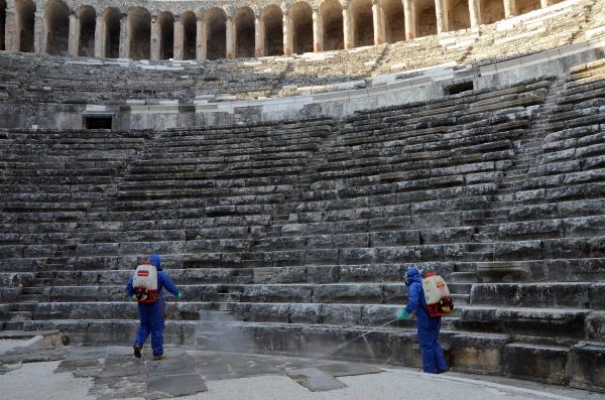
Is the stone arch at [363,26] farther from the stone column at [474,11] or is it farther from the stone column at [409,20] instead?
the stone column at [474,11]

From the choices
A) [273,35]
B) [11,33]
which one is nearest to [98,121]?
[11,33]

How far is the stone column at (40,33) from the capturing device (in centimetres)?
2605

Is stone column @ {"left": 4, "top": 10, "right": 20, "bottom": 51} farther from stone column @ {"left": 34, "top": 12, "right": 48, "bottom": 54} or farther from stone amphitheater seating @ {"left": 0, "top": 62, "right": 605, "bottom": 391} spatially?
stone amphitheater seating @ {"left": 0, "top": 62, "right": 605, "bottom": 391}

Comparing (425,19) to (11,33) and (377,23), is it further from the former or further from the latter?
(11,33)

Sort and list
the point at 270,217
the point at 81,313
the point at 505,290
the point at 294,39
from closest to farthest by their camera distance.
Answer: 1. the point at 505,290
2. the point at 81,313
3. the point at 270,217
4. the point at 294,39

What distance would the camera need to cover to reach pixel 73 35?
88.8ft

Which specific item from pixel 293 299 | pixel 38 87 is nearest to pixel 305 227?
pixel 293 299

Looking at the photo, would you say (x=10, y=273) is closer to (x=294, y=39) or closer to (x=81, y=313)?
(x=81, y=313)

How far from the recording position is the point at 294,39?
3089 cm

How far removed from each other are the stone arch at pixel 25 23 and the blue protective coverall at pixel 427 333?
2810 centimetres

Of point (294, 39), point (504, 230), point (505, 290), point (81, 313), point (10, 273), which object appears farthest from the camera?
point (294, 39)

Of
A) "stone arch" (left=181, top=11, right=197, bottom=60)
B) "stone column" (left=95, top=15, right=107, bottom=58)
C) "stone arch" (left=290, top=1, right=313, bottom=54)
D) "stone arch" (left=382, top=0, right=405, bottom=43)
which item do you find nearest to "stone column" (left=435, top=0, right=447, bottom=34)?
"stone arch" (left=382, top=0, right=405, bottom=43)

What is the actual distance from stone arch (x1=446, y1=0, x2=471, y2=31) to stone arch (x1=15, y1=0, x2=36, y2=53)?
74.3ft

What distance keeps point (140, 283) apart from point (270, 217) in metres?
3.69
